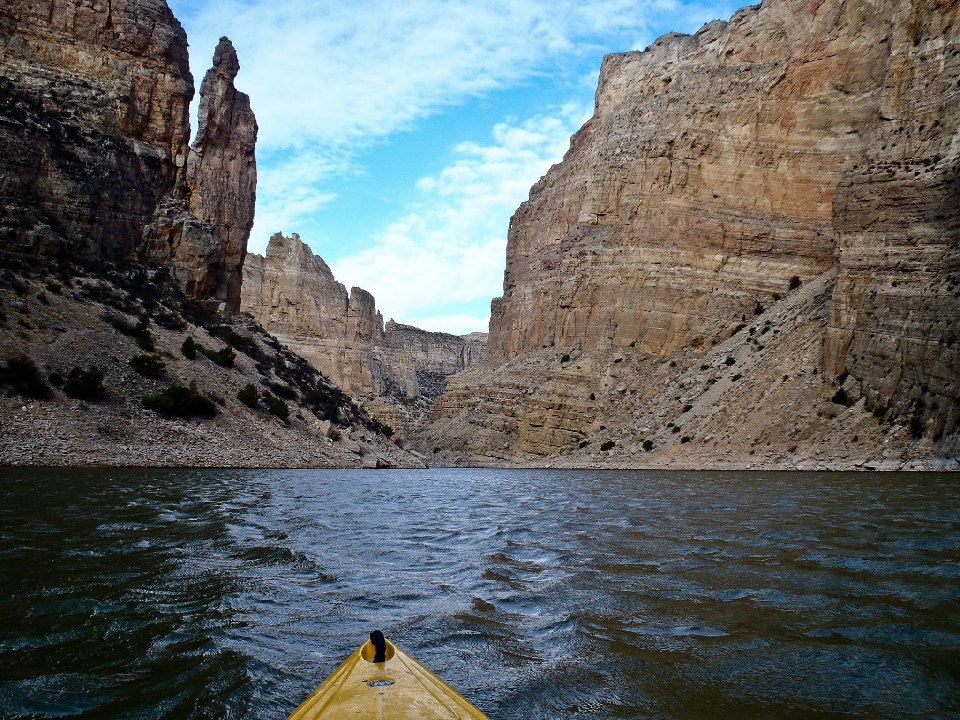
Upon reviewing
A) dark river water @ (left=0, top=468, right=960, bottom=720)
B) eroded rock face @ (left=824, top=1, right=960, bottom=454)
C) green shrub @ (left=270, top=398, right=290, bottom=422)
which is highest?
eroded rock face @ (left=824, top=1, right=960, bottom=454)

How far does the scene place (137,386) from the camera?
27.7 meters

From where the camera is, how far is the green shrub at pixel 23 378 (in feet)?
76.7

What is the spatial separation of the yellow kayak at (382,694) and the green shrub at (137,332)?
29418mm

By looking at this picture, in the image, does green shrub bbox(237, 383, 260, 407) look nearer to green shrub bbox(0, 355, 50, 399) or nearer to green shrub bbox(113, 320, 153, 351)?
green shrub bbox(113, 320, 153, 351)

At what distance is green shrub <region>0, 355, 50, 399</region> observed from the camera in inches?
920

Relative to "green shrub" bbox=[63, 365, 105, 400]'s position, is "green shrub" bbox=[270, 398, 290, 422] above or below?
below

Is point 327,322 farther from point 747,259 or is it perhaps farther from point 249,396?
point 249,396

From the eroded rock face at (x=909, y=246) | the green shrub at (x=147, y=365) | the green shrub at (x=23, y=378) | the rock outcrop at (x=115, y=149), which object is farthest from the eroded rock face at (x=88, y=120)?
the eroded rock face at (x=909, y=246)

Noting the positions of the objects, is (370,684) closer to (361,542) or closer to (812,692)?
(812,692)

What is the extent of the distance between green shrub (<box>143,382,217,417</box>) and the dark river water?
1473cm

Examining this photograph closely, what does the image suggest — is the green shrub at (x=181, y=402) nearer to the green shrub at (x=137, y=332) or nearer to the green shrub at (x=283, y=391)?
the green shrub at (x=137, y=332)

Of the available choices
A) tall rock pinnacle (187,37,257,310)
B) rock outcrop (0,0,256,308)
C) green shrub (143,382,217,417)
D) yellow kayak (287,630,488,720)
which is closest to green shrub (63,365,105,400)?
green shrub (143,382,217,417)

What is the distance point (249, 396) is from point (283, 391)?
153 inches

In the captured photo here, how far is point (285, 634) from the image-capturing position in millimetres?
5871
